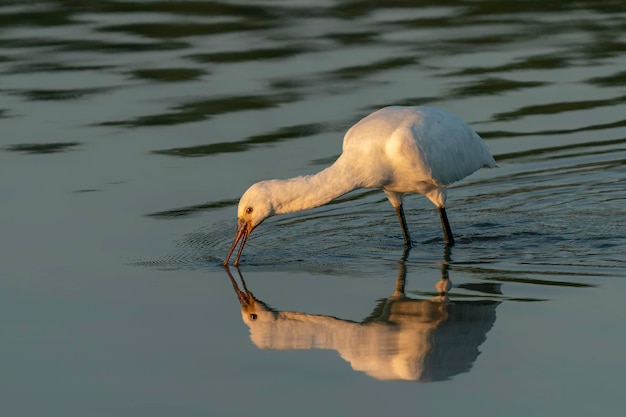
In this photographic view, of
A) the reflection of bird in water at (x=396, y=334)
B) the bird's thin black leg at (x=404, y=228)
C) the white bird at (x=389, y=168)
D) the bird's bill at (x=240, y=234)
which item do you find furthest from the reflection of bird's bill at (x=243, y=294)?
the bird's thin black leg at (x=404, y=228)

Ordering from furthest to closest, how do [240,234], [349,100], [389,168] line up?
[349,100] < [389,168] < [240,234]

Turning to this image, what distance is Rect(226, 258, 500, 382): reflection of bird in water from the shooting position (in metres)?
8.47

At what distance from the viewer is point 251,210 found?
11.1 meters

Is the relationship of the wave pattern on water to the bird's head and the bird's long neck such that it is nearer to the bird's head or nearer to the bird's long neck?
the bird's head

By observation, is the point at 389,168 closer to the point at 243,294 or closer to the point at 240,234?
the point at 240,234

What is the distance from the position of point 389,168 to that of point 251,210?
1.15 meters

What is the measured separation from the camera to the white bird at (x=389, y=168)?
1111cm

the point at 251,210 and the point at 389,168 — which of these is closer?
the point at 251,210

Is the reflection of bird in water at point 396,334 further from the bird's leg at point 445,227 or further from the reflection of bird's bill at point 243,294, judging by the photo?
the bird's leg at point 445,227

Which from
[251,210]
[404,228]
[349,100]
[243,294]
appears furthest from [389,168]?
[349,100]

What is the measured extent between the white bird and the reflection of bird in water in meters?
1.13

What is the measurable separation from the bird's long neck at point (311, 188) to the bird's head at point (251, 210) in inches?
2.3

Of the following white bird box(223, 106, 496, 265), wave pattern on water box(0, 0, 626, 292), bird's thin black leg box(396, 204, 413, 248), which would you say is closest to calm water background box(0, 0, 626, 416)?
wave pattern on water box(0, 0, 626, 292)

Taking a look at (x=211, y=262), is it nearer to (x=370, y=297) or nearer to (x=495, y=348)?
(x=370, y=297)
